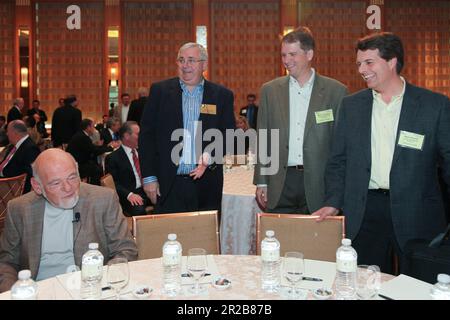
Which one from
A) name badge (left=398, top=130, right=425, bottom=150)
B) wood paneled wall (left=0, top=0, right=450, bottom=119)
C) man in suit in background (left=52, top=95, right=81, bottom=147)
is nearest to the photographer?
name badge (left=398, top=130, right=425, bottom=150)

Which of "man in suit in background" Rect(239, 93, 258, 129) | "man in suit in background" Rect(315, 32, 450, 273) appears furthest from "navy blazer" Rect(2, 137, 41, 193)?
"man in suit in background" Rect(239, 93, 258, 129)

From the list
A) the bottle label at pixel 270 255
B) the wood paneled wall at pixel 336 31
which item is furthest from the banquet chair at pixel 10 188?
the wood paneled wall at pixel 336 31

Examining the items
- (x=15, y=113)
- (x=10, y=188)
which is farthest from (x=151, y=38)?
(x=10, y=188)

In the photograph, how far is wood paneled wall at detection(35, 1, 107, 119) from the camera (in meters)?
12.7

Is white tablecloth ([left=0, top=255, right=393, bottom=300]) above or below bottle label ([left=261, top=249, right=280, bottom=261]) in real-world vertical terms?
below

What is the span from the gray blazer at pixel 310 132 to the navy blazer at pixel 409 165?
28 cm

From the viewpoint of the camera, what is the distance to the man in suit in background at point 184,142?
3.13 meters

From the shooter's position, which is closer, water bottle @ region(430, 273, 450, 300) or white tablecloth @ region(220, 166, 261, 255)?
water bottle @ region(430, 273, 450, 300)

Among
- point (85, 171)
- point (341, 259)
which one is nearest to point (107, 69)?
point (85, 171)

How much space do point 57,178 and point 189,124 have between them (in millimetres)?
1107

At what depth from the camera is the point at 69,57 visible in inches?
508

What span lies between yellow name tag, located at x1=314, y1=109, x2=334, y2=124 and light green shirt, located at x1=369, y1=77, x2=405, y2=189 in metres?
0.39

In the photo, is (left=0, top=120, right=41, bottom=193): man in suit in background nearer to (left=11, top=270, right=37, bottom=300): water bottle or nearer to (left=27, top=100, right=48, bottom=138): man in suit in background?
(left=11, top=270, right=37, bottom=300): water bottle
